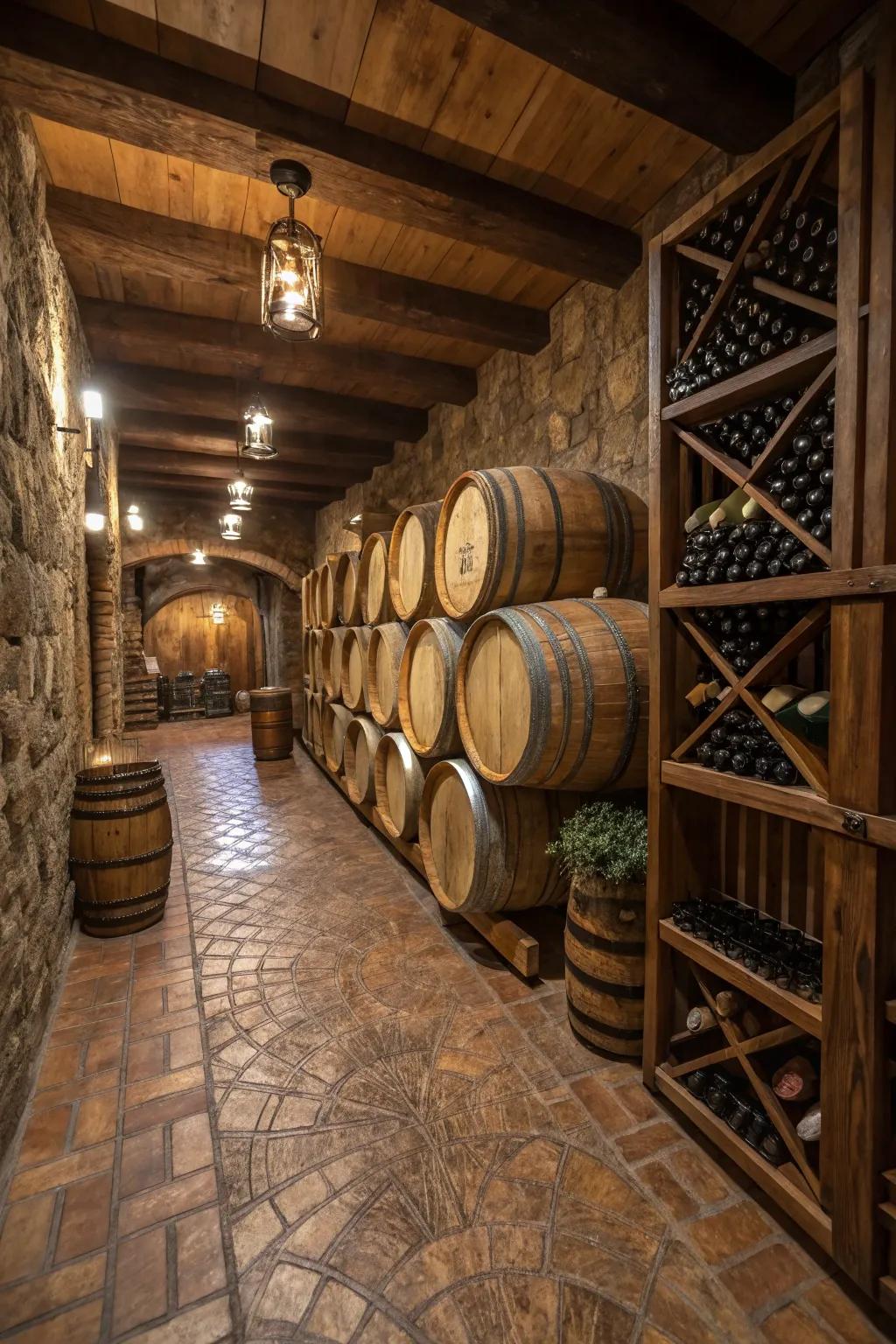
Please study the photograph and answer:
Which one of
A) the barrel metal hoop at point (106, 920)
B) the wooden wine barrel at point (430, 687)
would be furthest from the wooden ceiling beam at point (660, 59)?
the barrel metal hoop at point (106, 920)

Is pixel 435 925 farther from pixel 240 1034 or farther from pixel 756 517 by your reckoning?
pixel 756 517

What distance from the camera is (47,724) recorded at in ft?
8.29

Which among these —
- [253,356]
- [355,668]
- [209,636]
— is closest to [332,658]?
[355,668]

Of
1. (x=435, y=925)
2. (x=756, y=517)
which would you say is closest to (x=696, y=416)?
(x=756, y=517)

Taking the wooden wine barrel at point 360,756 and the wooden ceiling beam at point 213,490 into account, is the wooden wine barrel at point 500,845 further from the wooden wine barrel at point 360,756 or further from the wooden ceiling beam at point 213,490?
the wooden ceiling beam at point 213,490

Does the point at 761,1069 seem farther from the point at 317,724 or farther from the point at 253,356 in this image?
the point at 317,724

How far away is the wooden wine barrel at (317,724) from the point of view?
19.6ft

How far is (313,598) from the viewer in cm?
637

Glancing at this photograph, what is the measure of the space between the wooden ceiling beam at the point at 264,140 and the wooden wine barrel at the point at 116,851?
2749 millimetres

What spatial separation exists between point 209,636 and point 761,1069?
45.8 ft

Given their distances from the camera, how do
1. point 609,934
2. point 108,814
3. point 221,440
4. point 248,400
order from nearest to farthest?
point 609,934 → point 108,814 → point 248,400 → point 221,440

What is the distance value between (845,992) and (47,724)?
2962 mm

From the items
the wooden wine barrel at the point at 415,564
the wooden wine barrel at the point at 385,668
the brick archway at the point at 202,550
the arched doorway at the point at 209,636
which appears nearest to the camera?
the wooden wine barrel at the point at 415,564

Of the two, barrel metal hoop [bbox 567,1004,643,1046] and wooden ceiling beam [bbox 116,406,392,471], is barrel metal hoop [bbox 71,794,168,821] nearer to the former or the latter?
barrel metal hoop [bbox 567,1004,643,1046]
